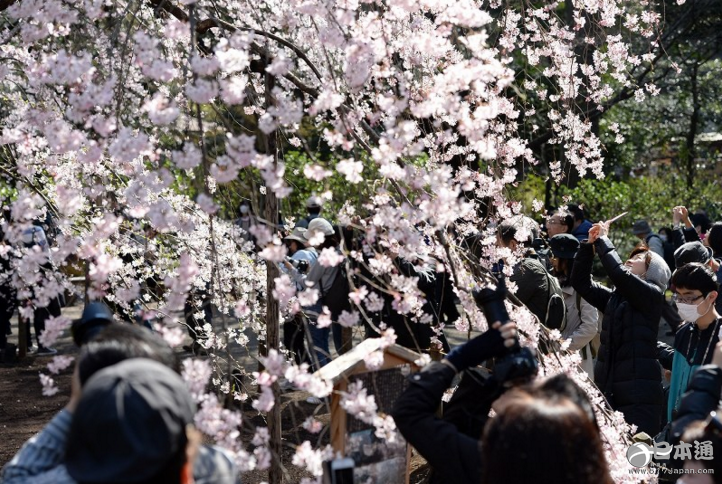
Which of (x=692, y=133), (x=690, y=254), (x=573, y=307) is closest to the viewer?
(x=573, y=307)


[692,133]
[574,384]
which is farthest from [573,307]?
[692,133]

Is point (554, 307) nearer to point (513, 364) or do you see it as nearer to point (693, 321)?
point (693, 321)

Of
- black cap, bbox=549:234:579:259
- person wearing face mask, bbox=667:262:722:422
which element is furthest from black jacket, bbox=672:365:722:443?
black cap, bbox=549:234:579:259

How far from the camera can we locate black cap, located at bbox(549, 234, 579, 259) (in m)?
5.48

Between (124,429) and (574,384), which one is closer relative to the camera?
(124,429)

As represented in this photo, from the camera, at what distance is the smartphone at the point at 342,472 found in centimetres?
262

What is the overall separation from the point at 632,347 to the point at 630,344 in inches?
0.8

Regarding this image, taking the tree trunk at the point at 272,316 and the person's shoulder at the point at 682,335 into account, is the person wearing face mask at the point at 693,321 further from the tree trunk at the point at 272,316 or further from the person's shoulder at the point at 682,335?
the tree trunk at the point at 272,316

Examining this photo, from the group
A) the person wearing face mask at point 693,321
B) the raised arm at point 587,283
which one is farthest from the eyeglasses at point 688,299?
the raised arm at point 587,283

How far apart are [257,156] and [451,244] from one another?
4.17 feet

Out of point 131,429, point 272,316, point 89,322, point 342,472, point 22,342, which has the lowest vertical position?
point 342,472

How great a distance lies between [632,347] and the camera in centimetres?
477

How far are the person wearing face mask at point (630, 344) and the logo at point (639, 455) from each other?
92 centimetres

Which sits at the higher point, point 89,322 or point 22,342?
point 22,342
